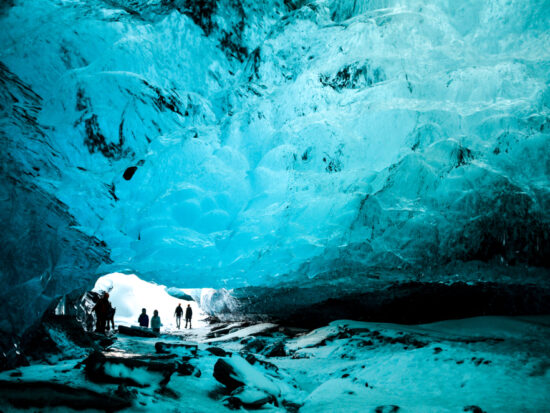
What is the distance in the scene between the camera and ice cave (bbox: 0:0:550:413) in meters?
4.18

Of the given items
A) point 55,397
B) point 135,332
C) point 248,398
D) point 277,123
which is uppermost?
point 277,123

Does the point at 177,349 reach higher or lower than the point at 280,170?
lower

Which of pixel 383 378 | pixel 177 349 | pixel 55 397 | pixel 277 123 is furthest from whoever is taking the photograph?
pixel 177 349

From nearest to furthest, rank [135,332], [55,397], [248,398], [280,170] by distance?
1. [55,397]
2. [248,398]
3. [280,170]
4. [135,332]

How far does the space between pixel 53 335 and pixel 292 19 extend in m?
8.57

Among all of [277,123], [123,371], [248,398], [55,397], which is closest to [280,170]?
[277,123]

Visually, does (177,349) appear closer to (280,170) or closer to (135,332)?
(280,170)

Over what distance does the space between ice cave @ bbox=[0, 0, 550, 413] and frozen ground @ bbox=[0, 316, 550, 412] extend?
4 cm

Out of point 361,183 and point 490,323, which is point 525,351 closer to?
point 490,323

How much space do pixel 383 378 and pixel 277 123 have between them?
4057mm

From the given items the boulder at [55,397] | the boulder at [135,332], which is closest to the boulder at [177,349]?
the boulder at [55,397]

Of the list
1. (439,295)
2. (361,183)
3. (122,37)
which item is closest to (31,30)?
(122,37)

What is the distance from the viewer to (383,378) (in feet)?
16.1

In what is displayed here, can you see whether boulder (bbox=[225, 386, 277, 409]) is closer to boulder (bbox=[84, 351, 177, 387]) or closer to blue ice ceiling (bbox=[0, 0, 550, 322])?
boulder (bbox=[84, 351, 177, 387])
